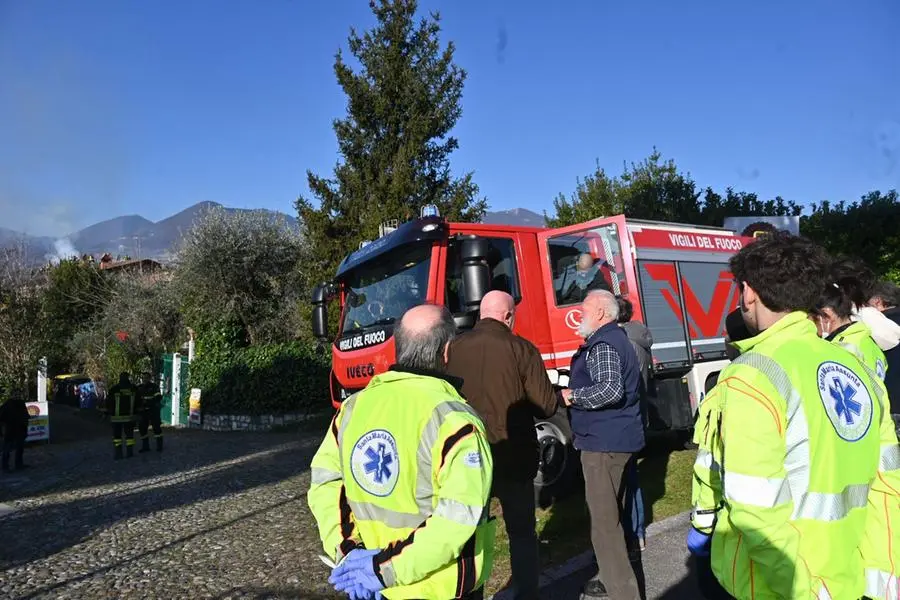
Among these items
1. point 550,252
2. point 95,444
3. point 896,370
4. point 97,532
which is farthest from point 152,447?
point 896,370

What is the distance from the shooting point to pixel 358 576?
6.25ft

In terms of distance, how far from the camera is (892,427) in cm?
219

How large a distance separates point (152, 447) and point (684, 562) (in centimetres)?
1287

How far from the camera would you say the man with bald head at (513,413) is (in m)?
3.68

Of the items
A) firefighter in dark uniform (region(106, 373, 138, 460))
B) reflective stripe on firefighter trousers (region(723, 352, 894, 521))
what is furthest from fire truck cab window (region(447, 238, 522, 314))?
firefighter in dark uniform (region(106, 373, 138, 460))

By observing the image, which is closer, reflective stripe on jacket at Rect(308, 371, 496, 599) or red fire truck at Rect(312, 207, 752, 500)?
reflective stripe on jacket at Rect(308, 371, 496, 599)

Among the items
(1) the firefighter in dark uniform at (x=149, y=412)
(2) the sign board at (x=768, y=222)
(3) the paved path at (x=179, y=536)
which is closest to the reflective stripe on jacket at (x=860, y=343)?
(3) the paved path at (x=179, y=536)

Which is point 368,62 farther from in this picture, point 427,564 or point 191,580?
point 427,564

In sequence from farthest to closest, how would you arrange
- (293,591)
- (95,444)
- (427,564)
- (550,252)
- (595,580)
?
(95,444) → (550,252) → (293,591) → (595,580) → (427,564)

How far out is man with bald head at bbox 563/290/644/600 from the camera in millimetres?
3764

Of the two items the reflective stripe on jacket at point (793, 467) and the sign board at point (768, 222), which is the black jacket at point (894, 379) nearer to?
the sign board at point (768, 222)

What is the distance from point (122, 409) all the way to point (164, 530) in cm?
681

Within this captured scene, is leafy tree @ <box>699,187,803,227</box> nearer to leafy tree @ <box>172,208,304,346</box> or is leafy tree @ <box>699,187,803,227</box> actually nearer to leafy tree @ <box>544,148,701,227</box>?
leafy tree @ <box>544,148,701,227</box>

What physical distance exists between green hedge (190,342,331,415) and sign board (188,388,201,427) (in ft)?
4.13
